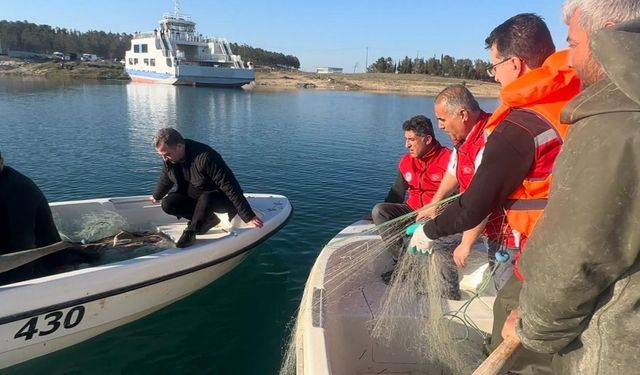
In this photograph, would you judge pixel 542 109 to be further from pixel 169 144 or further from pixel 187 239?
pixel 187 239

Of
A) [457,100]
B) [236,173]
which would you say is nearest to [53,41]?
[236,173]

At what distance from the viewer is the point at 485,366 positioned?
82.0 inches

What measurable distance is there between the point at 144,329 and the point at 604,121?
205 inches

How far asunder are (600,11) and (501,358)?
1.47 meters

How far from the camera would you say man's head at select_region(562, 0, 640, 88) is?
1548 mm

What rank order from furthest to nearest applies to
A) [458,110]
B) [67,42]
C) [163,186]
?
[67,42] < [163,186] < [458,110]

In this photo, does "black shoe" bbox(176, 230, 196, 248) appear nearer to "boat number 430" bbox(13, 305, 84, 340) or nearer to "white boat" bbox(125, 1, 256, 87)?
"boat number 430" bbox(13, 305, 84, 340)

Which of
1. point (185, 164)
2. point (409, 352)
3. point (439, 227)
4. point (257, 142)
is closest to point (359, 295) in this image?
point (409, 352)

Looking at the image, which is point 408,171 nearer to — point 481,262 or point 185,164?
point 481,262

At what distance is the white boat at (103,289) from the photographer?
165 inches

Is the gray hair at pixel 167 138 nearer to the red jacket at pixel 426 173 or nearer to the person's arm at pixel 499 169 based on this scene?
the red jacket at pixel 426 173

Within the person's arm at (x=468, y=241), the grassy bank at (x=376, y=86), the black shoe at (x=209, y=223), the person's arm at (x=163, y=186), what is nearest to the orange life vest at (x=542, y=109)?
the person's arm at (x=468, y=241)

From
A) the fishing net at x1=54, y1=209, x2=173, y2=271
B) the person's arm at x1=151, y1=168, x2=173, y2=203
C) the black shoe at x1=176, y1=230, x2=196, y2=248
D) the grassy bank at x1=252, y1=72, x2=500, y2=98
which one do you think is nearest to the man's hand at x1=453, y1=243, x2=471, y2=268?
the black shoe at x1=176, y1=230, x2=196, y2=248

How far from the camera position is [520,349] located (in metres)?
2.12
